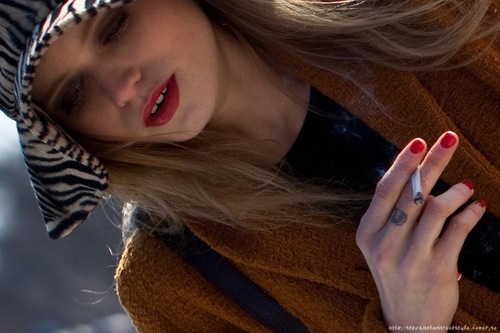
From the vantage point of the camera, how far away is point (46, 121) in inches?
49.7

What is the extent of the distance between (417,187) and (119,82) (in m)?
0.46

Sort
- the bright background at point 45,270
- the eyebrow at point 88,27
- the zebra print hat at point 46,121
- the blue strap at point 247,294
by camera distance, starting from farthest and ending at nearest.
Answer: the bright background at point 45,270
the blue strap at point 247,294
the eyebrow at point 88,27
the zebra print hat at point 46,121

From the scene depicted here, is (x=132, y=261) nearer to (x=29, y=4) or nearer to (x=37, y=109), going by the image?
(x=37, y=109)

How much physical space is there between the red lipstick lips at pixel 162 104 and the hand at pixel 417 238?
33cm

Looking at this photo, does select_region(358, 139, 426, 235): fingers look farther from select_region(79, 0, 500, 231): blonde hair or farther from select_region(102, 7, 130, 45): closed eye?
select_region(102, 7, 130, 45): closed eye

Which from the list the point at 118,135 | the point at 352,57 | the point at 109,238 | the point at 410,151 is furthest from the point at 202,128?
the point at 109,238

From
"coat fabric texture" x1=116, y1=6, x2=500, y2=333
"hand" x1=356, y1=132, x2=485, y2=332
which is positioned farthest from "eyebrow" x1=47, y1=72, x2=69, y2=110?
"hand" x1=356, y1=132, x2=485, y2=332

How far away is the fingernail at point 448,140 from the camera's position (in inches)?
45.3

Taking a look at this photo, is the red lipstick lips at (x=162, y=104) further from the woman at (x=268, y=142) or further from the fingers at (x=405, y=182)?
the fingers at (x=405, y=182)

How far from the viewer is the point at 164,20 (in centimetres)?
131

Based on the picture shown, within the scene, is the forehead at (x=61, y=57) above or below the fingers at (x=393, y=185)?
above

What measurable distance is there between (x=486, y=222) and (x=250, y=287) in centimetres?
39

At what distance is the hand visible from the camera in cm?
116

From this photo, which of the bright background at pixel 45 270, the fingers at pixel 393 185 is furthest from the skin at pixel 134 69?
the bright background at pixel 45 270
